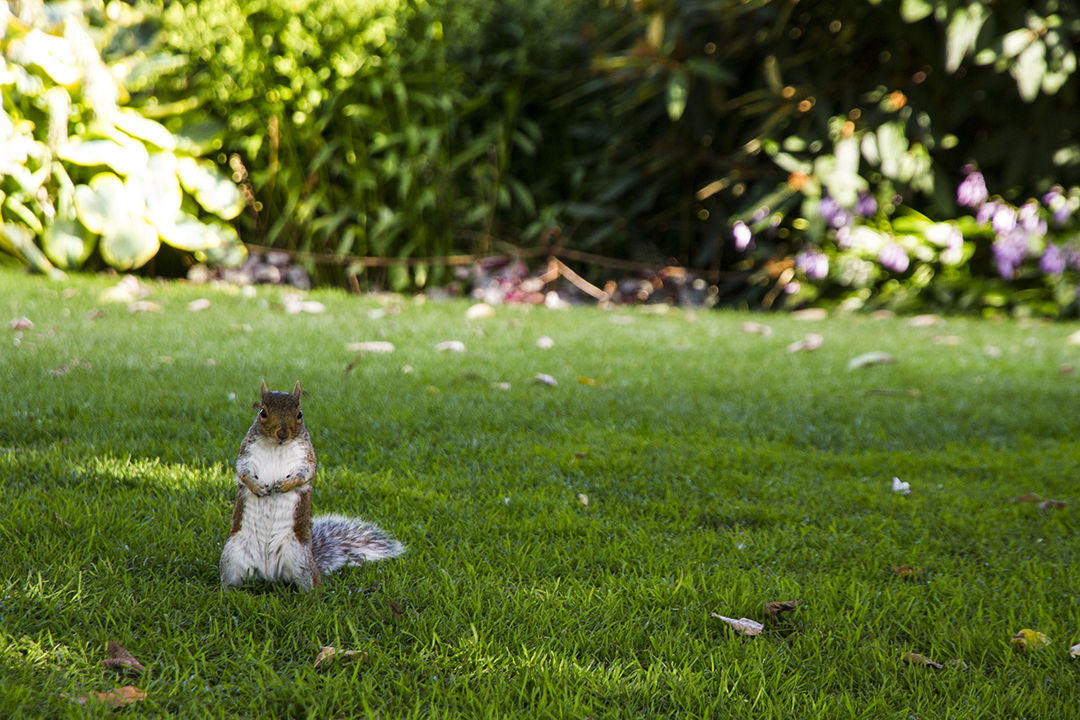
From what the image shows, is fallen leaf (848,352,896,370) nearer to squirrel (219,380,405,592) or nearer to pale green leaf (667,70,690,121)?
pale green leaf (667,70,690,121)

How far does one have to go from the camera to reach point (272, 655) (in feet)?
4.82

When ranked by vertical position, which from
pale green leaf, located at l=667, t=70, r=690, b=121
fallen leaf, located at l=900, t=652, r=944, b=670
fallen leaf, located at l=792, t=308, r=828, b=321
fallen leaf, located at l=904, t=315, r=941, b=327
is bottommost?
fallen leaf, located at l=900, t=652, r=944, b=670

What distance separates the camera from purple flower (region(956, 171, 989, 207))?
5.77 metres

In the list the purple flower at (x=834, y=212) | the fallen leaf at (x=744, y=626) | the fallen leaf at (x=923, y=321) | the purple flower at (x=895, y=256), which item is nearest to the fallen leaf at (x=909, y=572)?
the fallen leaf at (x=744, y=626)

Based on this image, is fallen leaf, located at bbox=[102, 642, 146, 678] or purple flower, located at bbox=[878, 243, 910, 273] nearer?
fallen leaf, located at bbox=[102, 642, 146, 678]

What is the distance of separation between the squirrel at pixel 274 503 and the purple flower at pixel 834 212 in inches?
202

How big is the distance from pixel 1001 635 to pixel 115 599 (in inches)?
69.1

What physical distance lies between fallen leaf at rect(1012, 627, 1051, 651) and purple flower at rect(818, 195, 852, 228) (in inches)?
184

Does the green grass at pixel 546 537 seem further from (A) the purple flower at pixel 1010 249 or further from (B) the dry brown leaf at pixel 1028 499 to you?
(A) the purple flower at pixel 1010 249

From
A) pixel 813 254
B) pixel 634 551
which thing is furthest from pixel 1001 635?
pixel 813 254

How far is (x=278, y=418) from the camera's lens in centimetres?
Result: 158

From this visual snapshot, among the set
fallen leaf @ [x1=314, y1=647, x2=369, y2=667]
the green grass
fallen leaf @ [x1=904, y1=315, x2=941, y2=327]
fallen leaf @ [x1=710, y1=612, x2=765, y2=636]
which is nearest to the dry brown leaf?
the green grass

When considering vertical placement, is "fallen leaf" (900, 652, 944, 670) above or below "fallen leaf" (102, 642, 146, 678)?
below

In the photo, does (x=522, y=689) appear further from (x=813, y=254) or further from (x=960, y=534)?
(x=813, y=254)
